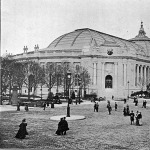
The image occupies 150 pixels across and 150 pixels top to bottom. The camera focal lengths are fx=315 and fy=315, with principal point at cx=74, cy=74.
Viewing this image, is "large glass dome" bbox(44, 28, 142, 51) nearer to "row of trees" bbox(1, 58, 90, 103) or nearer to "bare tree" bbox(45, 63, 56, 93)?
"row of trees" bbox(1, 58, 90, 103)

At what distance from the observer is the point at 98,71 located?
3733 inches

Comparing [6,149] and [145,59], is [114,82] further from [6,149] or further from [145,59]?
[6,149]

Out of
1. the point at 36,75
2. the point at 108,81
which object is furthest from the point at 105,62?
the point at 36,75

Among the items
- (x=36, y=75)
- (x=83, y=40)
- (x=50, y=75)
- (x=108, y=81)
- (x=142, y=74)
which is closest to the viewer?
(x=36, y=75)

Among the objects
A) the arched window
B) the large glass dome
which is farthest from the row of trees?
the large glass dome

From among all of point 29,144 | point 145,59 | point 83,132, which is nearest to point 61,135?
point 83,132

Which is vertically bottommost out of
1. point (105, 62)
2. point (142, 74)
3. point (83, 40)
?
point (142, 74)

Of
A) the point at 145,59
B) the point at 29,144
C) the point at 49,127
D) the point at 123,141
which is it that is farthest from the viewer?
the point at 145,59

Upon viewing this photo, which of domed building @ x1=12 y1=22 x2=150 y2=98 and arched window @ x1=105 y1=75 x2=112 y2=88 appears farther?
arched window @ x1=105 y1=75 x2=112 y2=88

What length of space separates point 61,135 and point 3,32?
25.1 feet

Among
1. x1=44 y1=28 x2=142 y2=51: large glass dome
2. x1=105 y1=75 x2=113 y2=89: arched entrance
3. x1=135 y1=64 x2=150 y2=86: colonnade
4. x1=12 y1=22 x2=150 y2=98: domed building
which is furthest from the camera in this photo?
x1=44 y1=28 x2=142 y2=51: large glass dome

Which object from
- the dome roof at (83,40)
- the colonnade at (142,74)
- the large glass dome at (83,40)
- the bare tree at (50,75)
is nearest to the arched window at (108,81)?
the colonnade at (142,74)

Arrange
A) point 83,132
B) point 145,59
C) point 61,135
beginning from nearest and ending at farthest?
point 61,135 < point 83,132 < point 145,59

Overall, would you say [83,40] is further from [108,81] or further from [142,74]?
[142,74]
